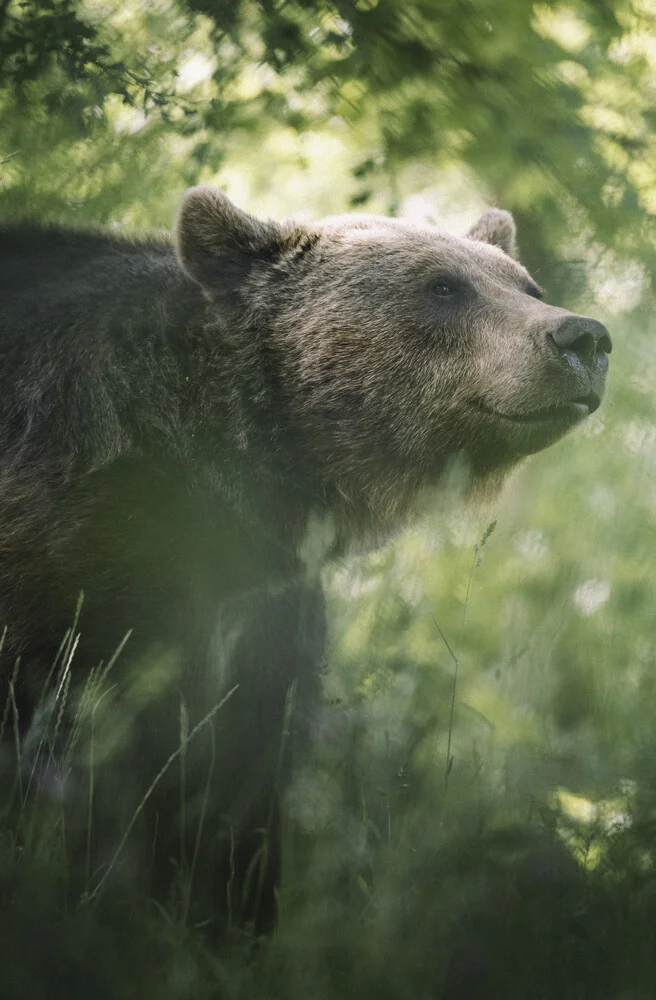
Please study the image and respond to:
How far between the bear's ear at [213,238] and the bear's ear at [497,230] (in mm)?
1471

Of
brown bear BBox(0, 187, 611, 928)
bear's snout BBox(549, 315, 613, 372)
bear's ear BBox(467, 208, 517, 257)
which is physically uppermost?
bear's snout BBox(549, 315, 613, 372)

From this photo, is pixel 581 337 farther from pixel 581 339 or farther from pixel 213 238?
pixel 213 238

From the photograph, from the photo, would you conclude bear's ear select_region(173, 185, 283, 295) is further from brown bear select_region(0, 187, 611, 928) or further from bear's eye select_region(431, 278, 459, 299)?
bear's eye select_region(431, 278, 459, 299)

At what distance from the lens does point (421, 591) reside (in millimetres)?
4426

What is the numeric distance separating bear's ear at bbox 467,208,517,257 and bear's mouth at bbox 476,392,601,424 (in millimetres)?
1693

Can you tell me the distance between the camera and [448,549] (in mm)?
5391

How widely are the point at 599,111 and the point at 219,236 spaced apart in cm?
229

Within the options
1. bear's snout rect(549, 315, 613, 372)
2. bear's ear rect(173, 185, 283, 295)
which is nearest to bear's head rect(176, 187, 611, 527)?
bear's ear rect(173, 185, 283, 295)

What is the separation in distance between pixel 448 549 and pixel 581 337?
210cm

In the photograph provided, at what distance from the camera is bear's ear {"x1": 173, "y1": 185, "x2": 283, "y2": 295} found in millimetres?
3961

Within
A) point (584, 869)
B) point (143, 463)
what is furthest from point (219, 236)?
point (584, 869)

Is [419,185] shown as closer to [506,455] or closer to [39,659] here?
[506,455]

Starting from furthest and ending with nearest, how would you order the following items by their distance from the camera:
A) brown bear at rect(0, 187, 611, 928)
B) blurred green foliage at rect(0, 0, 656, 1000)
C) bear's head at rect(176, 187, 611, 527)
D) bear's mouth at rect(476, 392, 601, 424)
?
bear's head at rect(176, 187, 611, 527)
bear's mouth at rect(476, 392, 601, 424)
brown bear at rect(0, 187, 611, 928)
blurred green foliage at rect(0, 0, 656, 1000)

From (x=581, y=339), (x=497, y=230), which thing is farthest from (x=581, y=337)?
(x=497, y=230)
